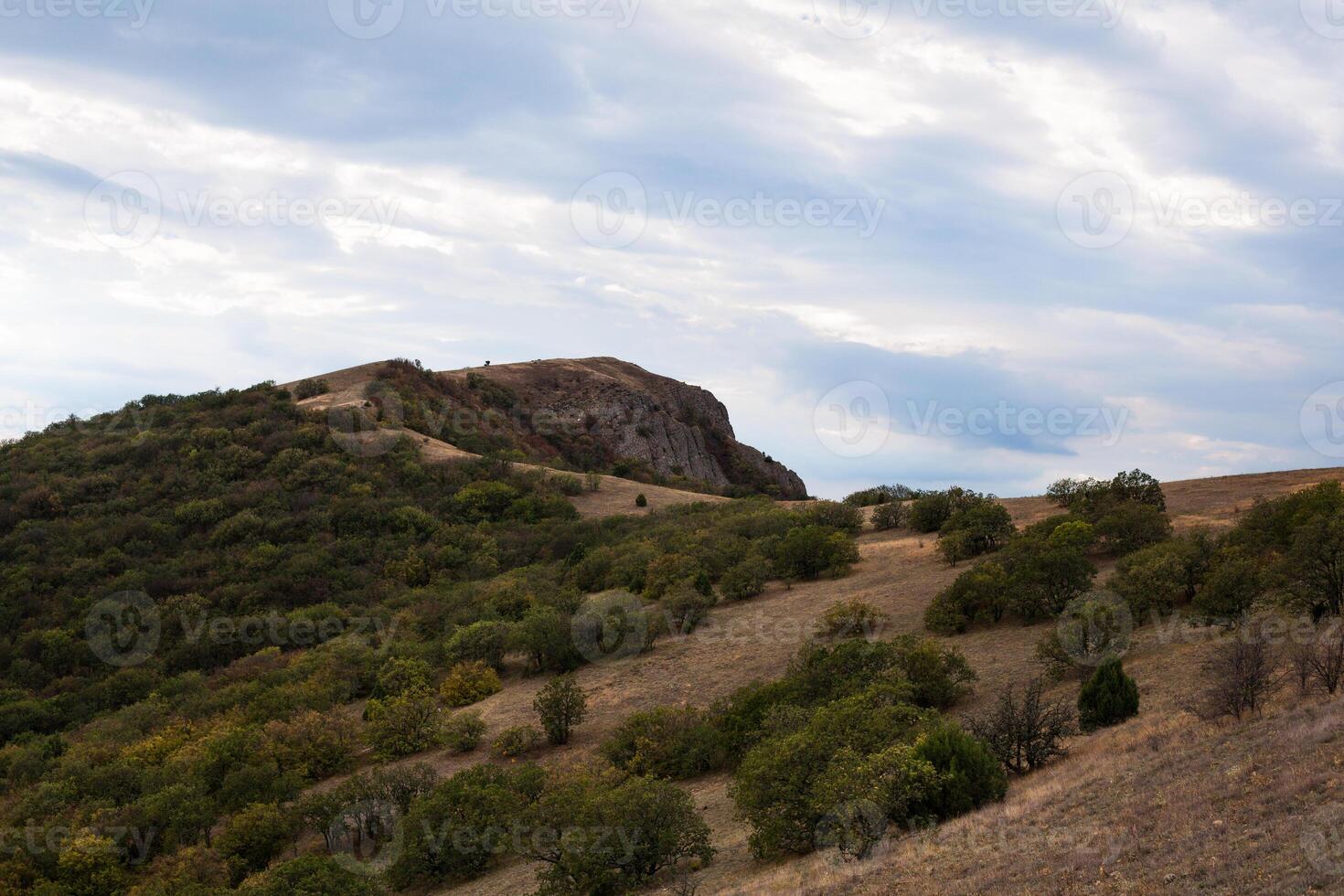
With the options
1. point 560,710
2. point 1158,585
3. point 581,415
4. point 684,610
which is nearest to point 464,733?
point 560,710

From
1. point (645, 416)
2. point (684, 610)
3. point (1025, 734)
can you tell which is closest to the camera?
point (1025, 734)

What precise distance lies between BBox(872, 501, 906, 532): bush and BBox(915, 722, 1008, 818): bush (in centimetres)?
2888

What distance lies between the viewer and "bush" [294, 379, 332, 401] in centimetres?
6894

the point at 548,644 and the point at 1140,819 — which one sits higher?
the point at 548,644

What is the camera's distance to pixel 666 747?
70.8ft

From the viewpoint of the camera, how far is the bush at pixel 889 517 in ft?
144

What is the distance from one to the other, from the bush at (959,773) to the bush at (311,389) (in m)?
62.7

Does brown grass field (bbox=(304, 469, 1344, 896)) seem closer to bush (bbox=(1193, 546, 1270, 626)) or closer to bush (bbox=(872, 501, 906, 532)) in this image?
bush (bbox=(1193, 546, 1270, 626))

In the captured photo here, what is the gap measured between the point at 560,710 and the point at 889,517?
23732 mm

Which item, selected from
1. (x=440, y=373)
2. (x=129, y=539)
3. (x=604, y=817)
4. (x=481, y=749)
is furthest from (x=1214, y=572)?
(x=440, y=373)

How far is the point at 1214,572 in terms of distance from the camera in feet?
72.9

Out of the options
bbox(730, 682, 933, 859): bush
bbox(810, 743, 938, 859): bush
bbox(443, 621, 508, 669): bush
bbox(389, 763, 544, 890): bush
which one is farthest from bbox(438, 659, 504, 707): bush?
bbox(810, 743, 938, 859): bush

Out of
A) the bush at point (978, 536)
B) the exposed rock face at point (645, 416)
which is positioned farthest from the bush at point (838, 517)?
the exposed rock face at point (645, 416)

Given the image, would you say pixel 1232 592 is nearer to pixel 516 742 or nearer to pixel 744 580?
pixel 744 580
